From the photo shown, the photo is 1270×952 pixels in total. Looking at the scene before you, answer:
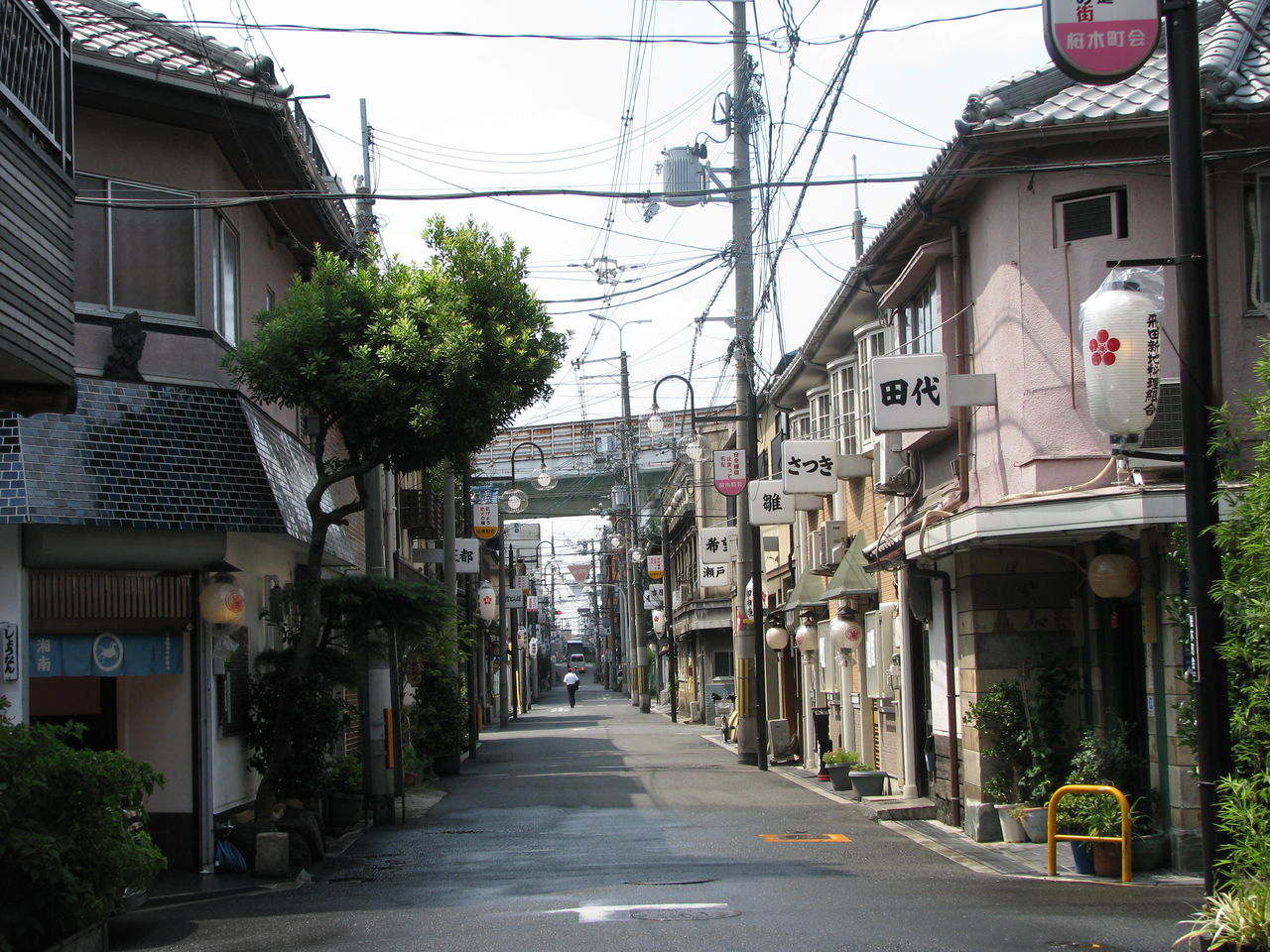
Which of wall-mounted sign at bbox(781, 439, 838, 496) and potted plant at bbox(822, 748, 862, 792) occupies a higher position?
wall-mounted sign at bbox(781, 439, 838, 496)

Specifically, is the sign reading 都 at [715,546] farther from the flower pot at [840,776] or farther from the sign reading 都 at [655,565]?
the sign reading 都 at [655,565]

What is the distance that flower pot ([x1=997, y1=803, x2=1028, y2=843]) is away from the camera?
1633 cm

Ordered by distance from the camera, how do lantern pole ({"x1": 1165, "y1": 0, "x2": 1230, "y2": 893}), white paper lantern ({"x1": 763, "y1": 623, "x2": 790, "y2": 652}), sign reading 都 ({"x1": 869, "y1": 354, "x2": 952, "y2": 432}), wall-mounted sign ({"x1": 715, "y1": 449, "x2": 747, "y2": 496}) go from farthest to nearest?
white paper lantern ({"x1": 763, "y1": 623, "x2": 790, "y2": 652}) → wall-mounted sign ({"x1": 715, "y1": 449, "x2": 747, "y2": 496}) → sign reading 都 ({"x1": 869, "y1": 354, "x2": 952, "y2": 432}) → lantern pole ({"x1": 1165, "y1": 0, "x2": 1230, "y2": 893})

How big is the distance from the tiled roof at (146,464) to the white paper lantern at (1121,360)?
9216 mm

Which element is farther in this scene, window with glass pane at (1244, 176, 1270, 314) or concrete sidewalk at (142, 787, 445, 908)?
window with glass pane at (1244, 176, 1270, 314)

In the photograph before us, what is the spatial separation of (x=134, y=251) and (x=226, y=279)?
1.71 meters

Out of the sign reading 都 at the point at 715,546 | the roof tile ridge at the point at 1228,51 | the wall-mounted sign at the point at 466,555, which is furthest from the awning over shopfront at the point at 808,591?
the roof tile ridge at the point at 1228,51

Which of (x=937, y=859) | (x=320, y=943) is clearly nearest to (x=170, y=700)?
(x=320, y=943)

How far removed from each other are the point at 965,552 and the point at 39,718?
11.1 metres

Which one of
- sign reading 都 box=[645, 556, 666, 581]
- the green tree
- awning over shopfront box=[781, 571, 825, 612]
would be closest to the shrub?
the green tree

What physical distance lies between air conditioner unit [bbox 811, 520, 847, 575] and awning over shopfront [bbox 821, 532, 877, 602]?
237 centimetres

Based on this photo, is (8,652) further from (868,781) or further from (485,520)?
(485,520)

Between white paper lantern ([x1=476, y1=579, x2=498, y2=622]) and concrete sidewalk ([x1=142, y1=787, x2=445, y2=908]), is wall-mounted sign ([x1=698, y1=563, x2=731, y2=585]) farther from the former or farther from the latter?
concrete sidewalk ([x1=142, y1=787, x2=445, y2=908])

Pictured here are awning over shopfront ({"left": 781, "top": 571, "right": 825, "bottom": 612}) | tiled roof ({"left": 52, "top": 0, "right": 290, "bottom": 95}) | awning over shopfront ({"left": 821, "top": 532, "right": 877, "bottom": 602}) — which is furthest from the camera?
awning over shopfront ({"left": 781, "top": 571, "right": 825, "bottom": 612})
